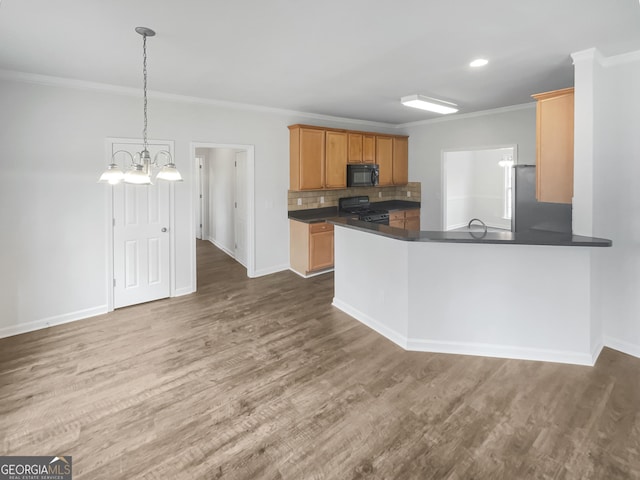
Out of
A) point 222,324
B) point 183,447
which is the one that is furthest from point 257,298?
point 183,447

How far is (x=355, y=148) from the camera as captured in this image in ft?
19.6

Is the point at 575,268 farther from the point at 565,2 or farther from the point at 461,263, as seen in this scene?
the point at 565,2

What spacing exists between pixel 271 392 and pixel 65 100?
358 cm

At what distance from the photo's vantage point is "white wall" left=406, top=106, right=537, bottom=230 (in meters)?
5.01

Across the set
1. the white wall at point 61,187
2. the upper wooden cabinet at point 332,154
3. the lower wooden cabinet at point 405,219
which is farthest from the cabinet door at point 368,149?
the white wall at point 61,187

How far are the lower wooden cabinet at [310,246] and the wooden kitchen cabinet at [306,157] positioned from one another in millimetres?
650

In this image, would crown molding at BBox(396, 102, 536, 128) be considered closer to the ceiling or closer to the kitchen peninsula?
the ceiling

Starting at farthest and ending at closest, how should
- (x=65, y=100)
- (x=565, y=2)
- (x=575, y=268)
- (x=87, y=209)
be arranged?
1. (x=87, y=209)
2. (x=65, y=100)
3. (x=575, y=268)
4. (x=565, y=2)

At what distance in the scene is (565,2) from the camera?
2115mm

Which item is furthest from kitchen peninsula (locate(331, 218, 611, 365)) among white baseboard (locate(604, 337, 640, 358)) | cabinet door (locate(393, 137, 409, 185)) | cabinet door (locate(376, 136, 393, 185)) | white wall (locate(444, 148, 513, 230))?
white wall (locate(444, 148, 513, 230))

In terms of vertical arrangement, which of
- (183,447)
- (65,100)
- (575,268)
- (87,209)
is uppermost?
(65,100)

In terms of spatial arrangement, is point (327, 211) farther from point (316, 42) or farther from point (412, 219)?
point (316, 42)

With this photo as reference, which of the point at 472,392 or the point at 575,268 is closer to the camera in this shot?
the point at 472,392

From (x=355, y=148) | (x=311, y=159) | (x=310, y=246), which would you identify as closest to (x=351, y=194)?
(x=355, y=148)
